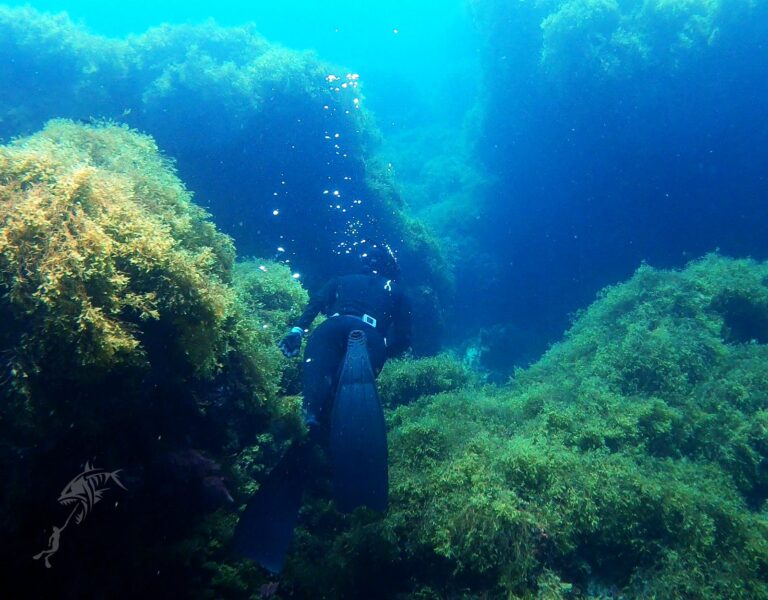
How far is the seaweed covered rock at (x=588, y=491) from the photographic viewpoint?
322 centimetres

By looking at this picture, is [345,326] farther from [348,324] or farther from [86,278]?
[86,278]

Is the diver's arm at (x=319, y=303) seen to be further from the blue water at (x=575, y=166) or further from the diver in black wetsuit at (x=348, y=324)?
the blue water at (x=575, y=166)

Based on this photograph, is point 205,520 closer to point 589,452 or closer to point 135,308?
point 135,308

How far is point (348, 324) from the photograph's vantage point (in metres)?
4.99

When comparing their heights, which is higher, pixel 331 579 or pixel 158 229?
pixel 158 229

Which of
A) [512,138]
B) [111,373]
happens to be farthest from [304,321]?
→ [512,138]

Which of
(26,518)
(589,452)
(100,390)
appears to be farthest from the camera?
(589,452)

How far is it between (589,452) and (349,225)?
10.1 metres

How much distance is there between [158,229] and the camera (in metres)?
3.44

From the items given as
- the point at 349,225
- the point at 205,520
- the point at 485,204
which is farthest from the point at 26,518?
the point at 485,204

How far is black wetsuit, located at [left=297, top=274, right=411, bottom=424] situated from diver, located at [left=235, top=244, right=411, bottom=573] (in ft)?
0.04

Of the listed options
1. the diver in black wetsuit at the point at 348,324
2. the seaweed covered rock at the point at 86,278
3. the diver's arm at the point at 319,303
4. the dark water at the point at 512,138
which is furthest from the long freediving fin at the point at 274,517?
the dark water at the point at 512,138

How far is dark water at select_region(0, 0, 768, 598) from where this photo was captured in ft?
36.4

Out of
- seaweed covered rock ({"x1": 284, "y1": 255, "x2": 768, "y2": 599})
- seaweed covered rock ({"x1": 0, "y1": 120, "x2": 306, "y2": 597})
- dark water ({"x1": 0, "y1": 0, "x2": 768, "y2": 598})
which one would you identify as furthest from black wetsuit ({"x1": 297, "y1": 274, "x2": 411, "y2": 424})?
dark water ({"x1": 0, "y1": 0, "x2": 768, "y2": 598})
